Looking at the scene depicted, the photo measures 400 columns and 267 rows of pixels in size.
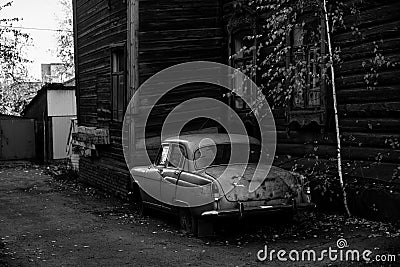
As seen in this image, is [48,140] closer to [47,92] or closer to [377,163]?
[47,92]

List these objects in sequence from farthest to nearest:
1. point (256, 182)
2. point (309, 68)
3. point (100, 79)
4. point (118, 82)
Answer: point (100, 79), point (118, 82), point (309, 68), point (256, 182)

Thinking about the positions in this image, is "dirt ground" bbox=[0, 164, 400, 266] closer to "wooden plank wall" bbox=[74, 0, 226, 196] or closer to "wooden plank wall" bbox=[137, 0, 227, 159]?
"wooden plank wall" bbox=[137, 0, 227, 159]

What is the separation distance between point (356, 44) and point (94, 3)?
982cm

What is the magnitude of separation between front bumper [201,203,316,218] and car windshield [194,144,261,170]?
1158 mm

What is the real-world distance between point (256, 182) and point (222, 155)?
3.77 ft

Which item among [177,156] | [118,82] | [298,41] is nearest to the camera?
[177,156]

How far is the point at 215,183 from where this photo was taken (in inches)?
349

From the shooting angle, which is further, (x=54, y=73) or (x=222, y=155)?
(x=54, y=73)

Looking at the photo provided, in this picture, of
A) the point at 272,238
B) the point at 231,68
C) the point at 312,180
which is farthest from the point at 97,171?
the point at 272,238

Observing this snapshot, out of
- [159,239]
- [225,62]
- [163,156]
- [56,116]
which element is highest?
[225,62]

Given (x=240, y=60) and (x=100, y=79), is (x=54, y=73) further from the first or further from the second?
(x=240, y=60)

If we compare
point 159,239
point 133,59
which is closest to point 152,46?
point 133,59

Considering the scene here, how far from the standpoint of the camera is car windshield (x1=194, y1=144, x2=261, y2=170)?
386 inches

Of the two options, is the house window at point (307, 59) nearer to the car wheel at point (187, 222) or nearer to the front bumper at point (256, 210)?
the front bumper at point (256, 210)
